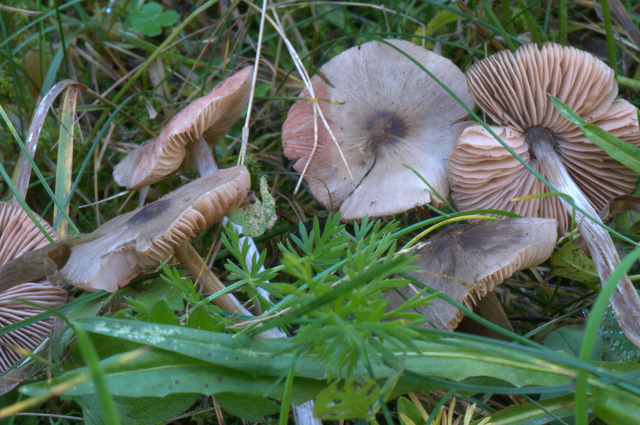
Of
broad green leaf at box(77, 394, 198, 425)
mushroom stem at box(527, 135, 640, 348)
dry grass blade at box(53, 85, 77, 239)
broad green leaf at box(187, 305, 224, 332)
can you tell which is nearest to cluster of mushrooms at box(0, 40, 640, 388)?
mushroom stem at box(527, 135, 640, 348)

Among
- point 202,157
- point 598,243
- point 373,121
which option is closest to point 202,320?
point 202,157

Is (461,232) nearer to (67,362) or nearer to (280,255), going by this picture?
(280,255)

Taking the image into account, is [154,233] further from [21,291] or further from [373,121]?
[373,121]

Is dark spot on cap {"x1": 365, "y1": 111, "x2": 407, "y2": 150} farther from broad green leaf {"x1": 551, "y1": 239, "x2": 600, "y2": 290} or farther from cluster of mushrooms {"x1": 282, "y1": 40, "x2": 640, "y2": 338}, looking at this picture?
broad green leaf {"x1": 551, "y1": 239, "x2": 600, "y2": 290}

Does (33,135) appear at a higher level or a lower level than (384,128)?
higher

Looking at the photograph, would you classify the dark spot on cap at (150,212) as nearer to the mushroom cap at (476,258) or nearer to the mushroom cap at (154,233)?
the mushroom cap at (154,233)

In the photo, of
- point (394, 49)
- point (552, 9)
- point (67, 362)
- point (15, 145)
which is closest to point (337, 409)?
point (67, 362)

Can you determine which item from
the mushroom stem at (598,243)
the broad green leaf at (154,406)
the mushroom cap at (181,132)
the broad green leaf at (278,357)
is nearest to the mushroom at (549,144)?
the mushroom stem at (598,243)
